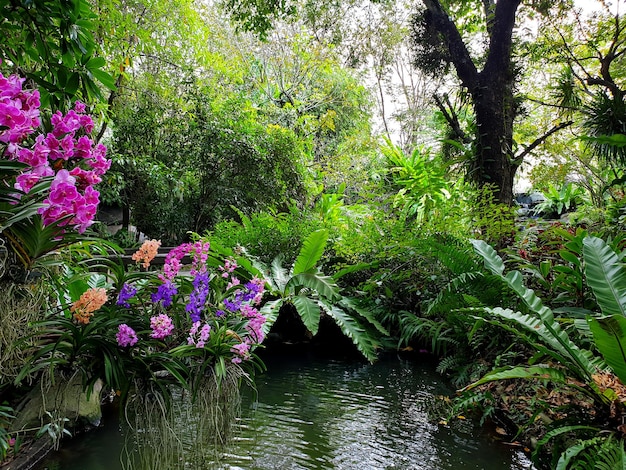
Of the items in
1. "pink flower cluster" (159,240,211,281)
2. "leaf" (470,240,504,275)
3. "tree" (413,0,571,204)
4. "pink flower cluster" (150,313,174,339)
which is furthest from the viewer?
"tree" (413,0,571,204)

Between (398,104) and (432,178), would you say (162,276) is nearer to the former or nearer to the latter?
(432,178)

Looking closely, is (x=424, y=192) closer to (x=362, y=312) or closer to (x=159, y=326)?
(x=362, y=312)

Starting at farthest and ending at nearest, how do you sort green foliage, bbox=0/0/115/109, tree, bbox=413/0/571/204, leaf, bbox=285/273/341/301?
tree, bbox=413/0/571/204, leaf, bbox=285/273/341/301, green foliage, bbox=0/0/115/109

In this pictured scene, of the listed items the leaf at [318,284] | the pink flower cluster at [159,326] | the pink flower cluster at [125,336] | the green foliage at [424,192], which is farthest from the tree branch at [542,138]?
the pink flower cluster at [125,336]

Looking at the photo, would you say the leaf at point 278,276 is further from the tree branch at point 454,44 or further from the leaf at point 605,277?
the tree branch at point 454,44

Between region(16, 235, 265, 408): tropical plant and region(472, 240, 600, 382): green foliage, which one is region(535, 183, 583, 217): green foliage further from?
region(16, 235, 265, 408): tropical plant

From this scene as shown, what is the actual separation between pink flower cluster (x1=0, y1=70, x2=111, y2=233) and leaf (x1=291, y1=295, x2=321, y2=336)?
3.20m

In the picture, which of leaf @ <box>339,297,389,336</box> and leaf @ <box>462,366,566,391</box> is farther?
leaf @ <box>339,297,389,336</box>

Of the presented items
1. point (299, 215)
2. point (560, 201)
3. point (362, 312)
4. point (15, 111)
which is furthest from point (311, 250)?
point (560, 201)

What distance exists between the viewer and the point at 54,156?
1207 millimetres

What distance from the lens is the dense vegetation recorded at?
1.27m

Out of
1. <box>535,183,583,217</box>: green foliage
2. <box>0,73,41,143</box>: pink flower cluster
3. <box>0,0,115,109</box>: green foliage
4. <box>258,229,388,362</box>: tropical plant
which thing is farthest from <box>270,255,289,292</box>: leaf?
<box>535,183,583,217</box>: green foliage

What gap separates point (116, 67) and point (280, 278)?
2788 mm

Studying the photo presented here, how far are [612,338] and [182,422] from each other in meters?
1.79
